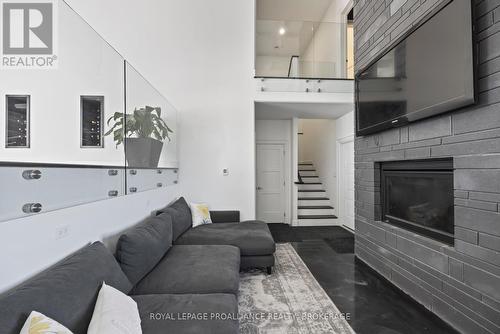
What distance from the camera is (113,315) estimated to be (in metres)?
1.18

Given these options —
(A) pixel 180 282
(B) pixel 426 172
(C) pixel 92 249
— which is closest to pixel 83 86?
(C) pixel 92 249

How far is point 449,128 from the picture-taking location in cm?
185

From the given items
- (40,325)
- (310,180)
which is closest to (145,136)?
(40,325)

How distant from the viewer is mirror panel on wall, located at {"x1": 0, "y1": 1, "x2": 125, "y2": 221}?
1.14 metres

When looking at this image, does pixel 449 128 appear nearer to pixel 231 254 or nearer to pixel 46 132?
pixel 231 254

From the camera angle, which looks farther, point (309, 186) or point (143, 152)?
point (309, 186)

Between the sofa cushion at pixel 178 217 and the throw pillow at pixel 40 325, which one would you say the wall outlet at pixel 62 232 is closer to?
the throw pillow at pixel 40 325

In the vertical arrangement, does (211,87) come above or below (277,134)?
above

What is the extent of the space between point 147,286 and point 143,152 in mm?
1341

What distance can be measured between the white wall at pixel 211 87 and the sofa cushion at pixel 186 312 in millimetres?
2570

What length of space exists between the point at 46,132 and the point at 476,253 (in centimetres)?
276

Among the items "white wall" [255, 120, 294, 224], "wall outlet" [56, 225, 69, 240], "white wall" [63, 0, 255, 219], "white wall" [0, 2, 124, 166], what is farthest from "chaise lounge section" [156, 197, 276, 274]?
"white wall" [255, 120, 294, 224]

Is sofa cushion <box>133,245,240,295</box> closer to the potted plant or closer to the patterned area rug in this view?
the patterned area rug

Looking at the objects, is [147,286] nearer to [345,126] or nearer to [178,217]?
[178,217]
